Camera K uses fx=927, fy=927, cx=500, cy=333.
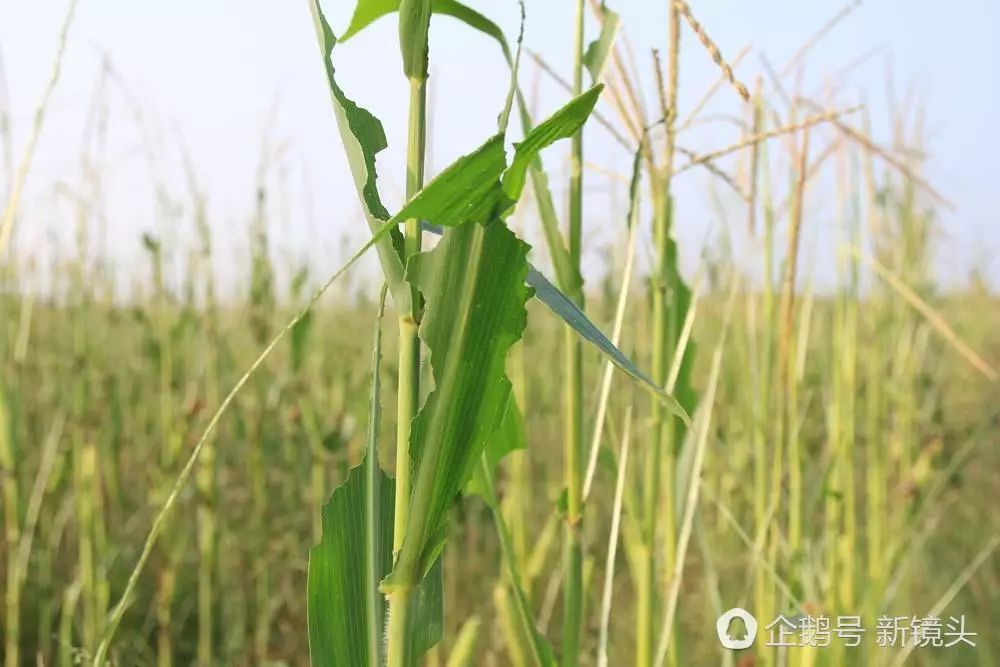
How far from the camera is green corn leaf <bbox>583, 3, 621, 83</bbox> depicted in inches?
20.3

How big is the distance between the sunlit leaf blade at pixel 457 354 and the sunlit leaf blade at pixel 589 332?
0.01 meters

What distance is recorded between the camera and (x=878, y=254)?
5.13 ft

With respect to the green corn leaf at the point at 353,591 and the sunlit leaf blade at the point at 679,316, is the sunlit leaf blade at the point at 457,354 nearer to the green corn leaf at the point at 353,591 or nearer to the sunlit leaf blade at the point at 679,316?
the green corn leaf at the point at 353,591

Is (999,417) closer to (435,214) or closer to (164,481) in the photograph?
(164,481)

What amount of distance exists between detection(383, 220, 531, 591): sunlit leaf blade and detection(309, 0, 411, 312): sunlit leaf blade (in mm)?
Result: 16

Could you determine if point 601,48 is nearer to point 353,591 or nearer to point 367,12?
point 367,12

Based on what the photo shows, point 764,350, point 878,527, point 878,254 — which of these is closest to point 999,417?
point 878,254

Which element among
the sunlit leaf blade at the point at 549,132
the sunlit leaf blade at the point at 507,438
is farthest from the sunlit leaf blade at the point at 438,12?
the sunlit leaf blade at the point at 507,438

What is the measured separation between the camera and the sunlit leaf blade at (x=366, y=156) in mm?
337

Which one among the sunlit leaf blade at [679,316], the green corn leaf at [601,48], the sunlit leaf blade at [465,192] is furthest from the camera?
the sunlit leaf blade at [679,316]

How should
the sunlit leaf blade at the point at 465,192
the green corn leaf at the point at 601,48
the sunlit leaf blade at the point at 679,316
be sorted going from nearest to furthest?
the sunlit leaf blade at the point at 465,192 → the green corn leaf at the point at 601,48 → the sunlit leaf blade at the point at 679,316

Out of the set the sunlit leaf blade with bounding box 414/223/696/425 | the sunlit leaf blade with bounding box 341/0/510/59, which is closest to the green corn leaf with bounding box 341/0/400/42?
the sunlit leaf blade with bounding box 341/0/510/59

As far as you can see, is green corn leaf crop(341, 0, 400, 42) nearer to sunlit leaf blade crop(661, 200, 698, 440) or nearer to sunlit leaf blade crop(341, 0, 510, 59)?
sunlit leaf blade crop(341, 0, 510, 59)

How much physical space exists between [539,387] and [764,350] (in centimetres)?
129
